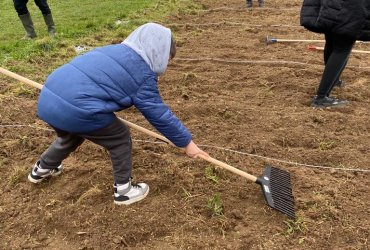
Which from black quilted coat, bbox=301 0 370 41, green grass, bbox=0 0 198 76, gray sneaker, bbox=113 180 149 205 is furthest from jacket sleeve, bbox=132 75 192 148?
green grass, bbox=0 0 198 76

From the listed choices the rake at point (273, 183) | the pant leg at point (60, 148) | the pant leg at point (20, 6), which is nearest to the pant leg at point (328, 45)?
the rake at point (273, 183)

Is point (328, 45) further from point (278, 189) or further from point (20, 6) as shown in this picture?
point (20, 6)

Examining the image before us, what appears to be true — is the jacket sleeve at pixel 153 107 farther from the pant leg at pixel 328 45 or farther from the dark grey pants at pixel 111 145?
the pant leg at pixel 328 45

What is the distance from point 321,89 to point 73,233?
2.92 metres

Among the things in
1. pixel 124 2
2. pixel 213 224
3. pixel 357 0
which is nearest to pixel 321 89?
pixel 357 0

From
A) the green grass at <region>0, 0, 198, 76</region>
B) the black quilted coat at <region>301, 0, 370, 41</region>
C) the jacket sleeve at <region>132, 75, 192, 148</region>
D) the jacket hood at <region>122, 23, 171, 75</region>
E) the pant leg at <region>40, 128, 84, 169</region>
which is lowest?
the green grass at <region>0, 0, 198, 76</region>

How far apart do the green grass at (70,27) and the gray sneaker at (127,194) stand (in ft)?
9.36

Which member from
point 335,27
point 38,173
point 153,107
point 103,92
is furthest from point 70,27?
point 153,107

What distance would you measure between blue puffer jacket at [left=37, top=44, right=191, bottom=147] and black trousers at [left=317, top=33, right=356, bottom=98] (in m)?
2.30

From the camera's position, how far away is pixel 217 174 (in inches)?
134

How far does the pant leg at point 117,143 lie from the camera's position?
9.12ft

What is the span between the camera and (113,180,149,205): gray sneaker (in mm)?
3013

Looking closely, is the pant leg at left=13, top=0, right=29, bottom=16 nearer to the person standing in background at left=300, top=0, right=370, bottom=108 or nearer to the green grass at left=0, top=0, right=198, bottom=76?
the green grass at left=0, top=0, right=198, bottom=76

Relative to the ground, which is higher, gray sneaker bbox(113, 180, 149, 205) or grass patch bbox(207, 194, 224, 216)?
gray sneaker bbox(113, 180, 149, 205)
